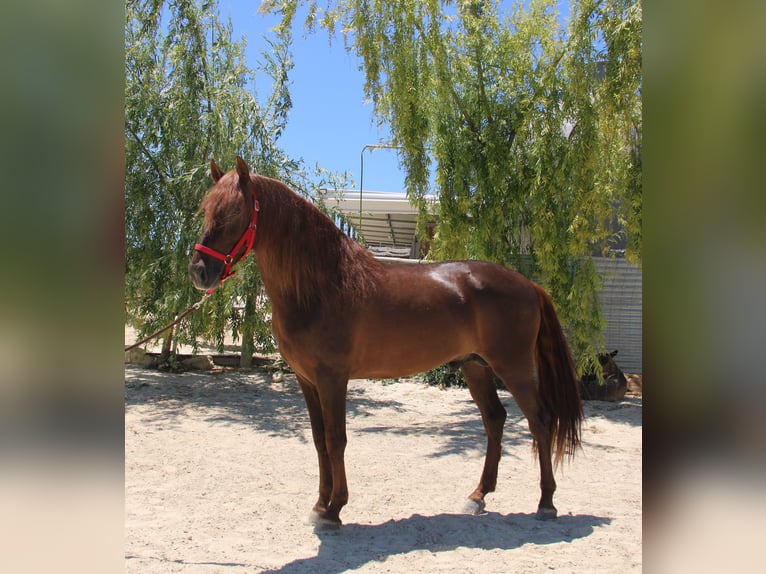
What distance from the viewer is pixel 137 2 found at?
7.80m

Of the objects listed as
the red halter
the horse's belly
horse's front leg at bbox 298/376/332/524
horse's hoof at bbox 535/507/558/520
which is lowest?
horse's hoof at bbox 535/507/558/520

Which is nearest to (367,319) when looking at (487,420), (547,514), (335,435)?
(335,435)

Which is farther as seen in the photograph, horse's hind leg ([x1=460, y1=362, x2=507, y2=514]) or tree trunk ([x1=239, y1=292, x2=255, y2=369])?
tree trunk ([x1=239, y1=292, x2=255, y2=369])

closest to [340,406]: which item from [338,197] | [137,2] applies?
[338,197]

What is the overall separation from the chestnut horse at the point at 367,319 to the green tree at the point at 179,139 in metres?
4.58

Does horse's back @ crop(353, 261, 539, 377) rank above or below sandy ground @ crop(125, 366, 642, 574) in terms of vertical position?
above

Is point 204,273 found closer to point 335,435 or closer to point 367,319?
point 367,319

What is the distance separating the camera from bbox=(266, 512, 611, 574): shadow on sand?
2.86 m

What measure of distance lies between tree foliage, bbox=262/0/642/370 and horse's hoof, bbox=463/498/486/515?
3.95 metres

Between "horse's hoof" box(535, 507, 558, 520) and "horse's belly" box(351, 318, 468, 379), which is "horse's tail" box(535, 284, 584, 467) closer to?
"horse's hoof" box(535, 507, 558, 520)

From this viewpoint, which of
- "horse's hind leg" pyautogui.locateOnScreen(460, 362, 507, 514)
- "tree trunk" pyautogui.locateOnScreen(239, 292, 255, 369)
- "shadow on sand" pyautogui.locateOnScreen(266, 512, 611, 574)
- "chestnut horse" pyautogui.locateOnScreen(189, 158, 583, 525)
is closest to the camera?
"shadow on sand" pyautogui.locateOnScreen(266, 512, 611, 574)

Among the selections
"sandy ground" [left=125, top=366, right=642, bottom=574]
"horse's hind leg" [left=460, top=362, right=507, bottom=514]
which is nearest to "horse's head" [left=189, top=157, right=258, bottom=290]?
"sandy ground" [left=125, top=366, right=642, bottom=574]
